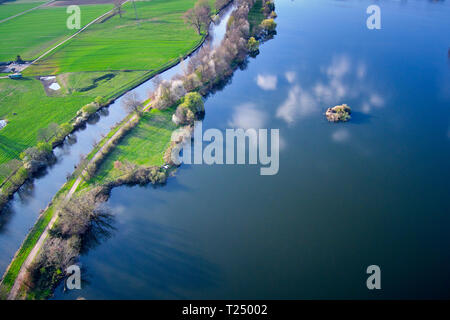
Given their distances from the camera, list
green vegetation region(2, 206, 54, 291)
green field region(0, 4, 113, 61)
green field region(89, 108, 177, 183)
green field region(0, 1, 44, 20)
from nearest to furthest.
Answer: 1. green vegetation region(2, 206, 54, 291)
2. green field region(89, 108, 177, 183)
3. green field region(0, 4, 113, 61)
4. green field region(0, 1, 44, 20)

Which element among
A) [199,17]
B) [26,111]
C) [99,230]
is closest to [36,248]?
[99,230]

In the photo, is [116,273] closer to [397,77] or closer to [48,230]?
[48,230]

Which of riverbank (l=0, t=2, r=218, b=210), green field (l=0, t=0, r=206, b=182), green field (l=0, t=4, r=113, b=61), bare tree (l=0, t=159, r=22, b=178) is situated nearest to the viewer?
riverbank (l=0, t=2, r=218, b=210)

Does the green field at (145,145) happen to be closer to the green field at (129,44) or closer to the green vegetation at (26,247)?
the green vegetation at (26,247)

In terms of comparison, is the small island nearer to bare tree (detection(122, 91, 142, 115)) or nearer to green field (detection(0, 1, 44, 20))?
bare tree (detection(122, 91, 142, 115))

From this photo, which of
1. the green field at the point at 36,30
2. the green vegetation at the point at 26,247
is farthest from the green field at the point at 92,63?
the green vegetation at the point at 26,247

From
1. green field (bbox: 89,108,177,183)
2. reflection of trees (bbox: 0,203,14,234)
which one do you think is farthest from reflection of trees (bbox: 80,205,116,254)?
reflection of trees (bbox: 0,203,14,234)
